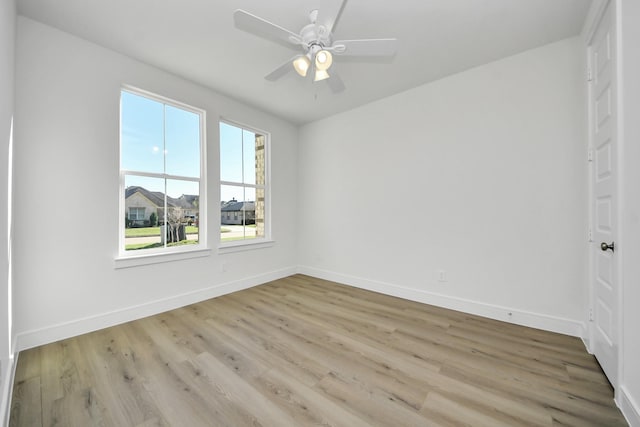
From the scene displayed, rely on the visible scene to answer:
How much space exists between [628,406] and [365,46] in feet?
9.03

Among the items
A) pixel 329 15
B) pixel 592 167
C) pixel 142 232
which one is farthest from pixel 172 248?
pixel 592 167

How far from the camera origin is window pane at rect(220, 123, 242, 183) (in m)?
3.65

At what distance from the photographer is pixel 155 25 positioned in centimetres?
219

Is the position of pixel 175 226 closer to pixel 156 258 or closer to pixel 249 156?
pixel 156 258

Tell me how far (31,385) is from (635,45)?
13.9 feet

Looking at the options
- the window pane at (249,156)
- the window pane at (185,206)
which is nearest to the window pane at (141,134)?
the window pane at (185,206)

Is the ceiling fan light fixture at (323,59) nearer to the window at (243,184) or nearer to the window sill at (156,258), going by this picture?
the window at (243,184)

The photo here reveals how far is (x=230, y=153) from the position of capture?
3764mm

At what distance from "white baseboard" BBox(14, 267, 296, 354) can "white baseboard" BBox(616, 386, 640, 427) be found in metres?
3.71

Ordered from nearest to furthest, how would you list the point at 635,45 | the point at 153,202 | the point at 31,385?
the point at 635,45 < the point at 31,385 < the point at 153,202

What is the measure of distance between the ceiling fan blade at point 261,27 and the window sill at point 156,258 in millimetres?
2488

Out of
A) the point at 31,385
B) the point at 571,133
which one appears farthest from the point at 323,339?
the point at 571,133

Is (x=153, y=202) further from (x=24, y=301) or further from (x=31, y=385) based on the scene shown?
(x=31, y=385)

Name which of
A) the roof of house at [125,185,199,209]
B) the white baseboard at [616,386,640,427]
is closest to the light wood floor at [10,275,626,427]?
the white baseboard at [616,386,640,427]
